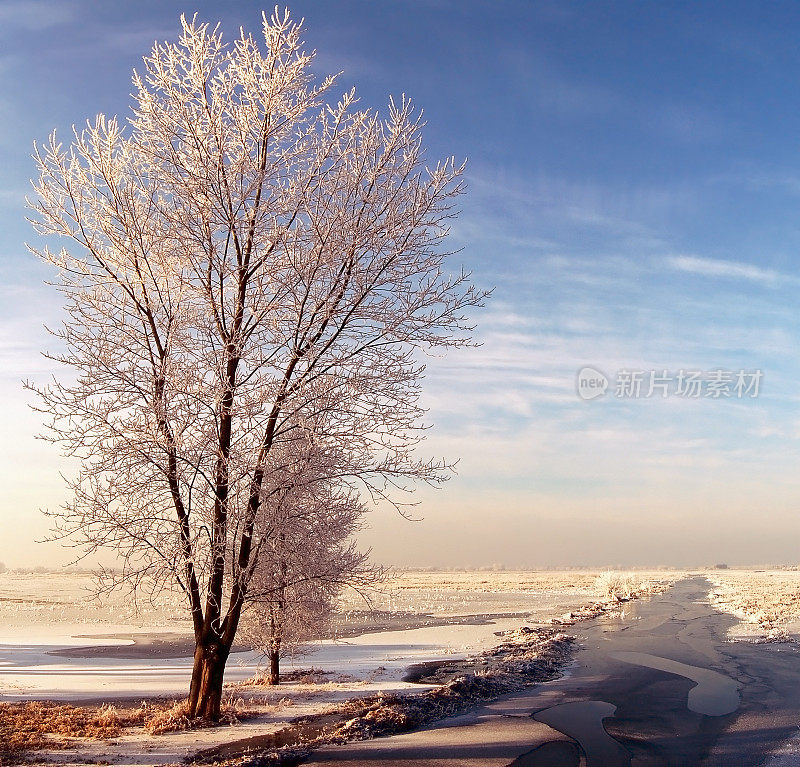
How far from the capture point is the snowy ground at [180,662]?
10.5 m

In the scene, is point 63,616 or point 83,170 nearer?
point 83,170

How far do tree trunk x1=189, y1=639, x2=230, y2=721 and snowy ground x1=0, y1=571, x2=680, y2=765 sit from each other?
533mm

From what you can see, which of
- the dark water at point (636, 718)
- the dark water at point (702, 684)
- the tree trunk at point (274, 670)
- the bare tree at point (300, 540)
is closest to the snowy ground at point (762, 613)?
the dark water at point (636, 718)

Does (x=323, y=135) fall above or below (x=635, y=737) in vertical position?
above

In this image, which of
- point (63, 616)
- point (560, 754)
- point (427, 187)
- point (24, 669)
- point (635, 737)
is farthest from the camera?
point (63, 616)

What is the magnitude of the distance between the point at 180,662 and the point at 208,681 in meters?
10.9

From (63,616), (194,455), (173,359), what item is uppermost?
(173,359)

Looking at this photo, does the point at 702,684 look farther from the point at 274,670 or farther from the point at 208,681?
the point at 208,681

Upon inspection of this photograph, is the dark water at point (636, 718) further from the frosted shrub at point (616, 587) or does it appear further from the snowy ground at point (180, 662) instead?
the frosted shrub at point (616, 587)

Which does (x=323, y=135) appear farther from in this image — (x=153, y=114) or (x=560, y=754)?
(x=560, y=754)

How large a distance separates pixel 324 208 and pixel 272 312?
1959mm

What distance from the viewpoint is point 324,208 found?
1173 centimetres

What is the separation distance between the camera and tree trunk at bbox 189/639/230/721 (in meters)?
11.3

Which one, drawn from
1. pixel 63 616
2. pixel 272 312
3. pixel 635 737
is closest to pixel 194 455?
pixel 272 312
